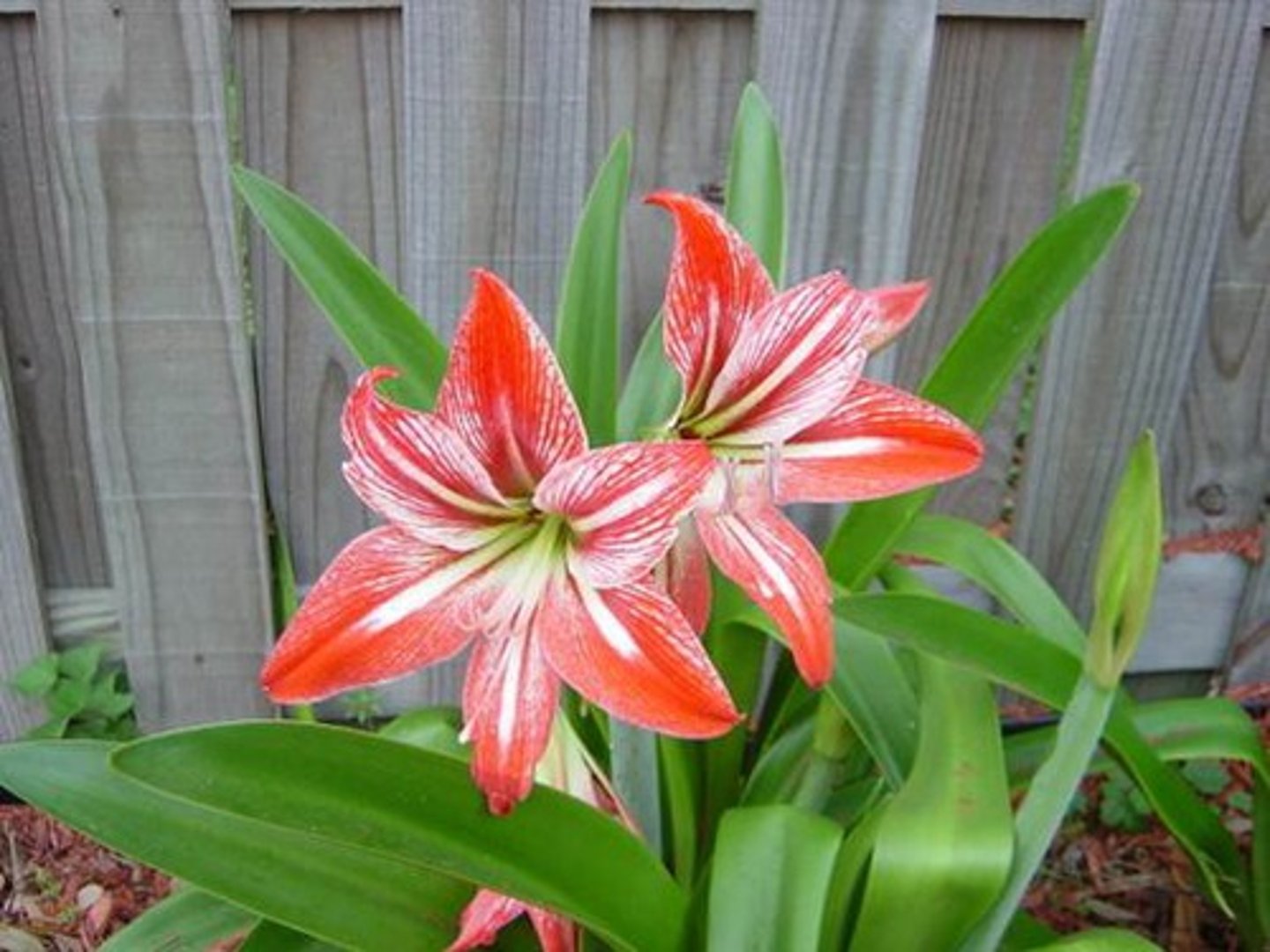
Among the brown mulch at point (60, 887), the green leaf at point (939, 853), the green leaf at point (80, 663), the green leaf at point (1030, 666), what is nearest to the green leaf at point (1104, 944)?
the green leaf at point (939, 853)

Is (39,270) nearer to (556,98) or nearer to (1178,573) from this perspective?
(556,98)

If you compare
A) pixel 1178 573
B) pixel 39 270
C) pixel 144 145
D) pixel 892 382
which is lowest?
pixel 1178 573

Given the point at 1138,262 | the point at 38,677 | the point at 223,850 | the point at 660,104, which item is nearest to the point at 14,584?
the point at 38,677

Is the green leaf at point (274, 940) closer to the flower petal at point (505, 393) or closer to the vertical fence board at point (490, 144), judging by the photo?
the flower petal at point (505, 393)

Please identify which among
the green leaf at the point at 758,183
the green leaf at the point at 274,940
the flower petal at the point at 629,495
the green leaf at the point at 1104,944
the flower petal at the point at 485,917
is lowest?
the green leaf at the point at 274,940

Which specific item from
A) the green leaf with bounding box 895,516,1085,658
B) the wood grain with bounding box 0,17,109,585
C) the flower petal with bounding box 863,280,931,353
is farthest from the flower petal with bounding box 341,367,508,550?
the wood grain with bounding box 0,17,109,585

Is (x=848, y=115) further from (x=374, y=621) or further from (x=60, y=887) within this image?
(x=60, y=887)

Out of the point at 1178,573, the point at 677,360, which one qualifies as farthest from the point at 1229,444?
the point at 677,360
